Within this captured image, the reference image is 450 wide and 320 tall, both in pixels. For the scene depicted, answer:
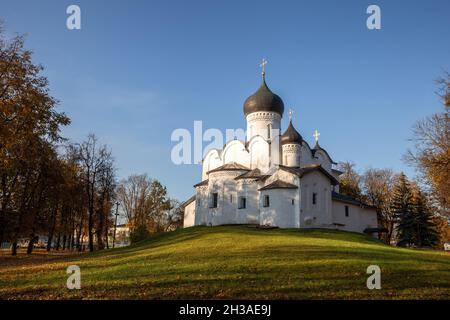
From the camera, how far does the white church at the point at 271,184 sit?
114ft

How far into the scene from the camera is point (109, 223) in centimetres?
4744

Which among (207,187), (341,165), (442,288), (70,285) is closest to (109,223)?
(207,187)

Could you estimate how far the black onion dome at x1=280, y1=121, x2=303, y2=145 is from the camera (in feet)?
130

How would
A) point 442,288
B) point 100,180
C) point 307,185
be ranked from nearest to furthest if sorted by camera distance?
point 442,288 → point 307,185 → point 100,180

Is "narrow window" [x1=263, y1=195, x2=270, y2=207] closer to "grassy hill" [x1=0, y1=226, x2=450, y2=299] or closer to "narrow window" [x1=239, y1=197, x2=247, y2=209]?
"narrow window" [x1=239, y1=197, x2=247, y2=209]

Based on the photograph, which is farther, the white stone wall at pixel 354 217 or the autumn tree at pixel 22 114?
the white stone wall at pixel 354 217

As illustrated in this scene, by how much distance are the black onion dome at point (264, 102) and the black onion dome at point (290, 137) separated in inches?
131

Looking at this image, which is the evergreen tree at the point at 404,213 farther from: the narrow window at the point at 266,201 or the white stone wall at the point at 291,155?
the narrow window at the point at 266,201

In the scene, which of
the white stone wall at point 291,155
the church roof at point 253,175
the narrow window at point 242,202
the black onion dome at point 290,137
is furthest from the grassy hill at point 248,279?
the black onion dome at point 290,137

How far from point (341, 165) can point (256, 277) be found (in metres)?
50.0

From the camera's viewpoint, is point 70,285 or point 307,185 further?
point 307,185

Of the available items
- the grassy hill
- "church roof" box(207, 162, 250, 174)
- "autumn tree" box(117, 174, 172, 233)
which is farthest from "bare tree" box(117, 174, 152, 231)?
the grassy hill
